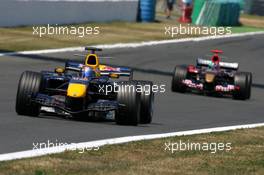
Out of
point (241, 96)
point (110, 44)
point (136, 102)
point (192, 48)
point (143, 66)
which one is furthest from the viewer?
point (192, 48)

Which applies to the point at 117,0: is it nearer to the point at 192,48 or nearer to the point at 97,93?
the point at 192,48

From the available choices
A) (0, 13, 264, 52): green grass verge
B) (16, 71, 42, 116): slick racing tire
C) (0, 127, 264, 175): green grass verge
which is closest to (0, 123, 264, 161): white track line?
(0, 127, 264, 175): green grass verge

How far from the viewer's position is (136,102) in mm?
12836

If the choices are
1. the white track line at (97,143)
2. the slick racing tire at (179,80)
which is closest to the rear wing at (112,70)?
the white track line at (97,143)

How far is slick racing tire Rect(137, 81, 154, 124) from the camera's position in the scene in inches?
524

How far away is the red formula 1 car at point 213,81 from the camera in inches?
780

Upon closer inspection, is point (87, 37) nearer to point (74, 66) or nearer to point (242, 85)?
point (242, 85)

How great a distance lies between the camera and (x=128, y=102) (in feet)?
42.1

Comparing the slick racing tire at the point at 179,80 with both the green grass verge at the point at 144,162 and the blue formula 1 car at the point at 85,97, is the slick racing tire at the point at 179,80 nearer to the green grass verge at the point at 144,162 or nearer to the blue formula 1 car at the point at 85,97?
the blue formula 1 car at the point at 85,97

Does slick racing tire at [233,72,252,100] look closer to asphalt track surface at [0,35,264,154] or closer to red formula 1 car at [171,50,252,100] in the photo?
red formula 1 car at [171,50,252,100]

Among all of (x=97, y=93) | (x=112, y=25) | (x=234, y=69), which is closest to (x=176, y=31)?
(x=112, y=25)

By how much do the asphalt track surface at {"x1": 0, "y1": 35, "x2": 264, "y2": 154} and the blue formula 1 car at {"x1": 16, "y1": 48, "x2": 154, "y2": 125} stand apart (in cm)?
16

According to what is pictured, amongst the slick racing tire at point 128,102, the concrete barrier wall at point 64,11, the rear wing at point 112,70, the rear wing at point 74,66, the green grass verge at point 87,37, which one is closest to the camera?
the slick racing tire at point 128,102

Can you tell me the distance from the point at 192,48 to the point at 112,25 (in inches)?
215
